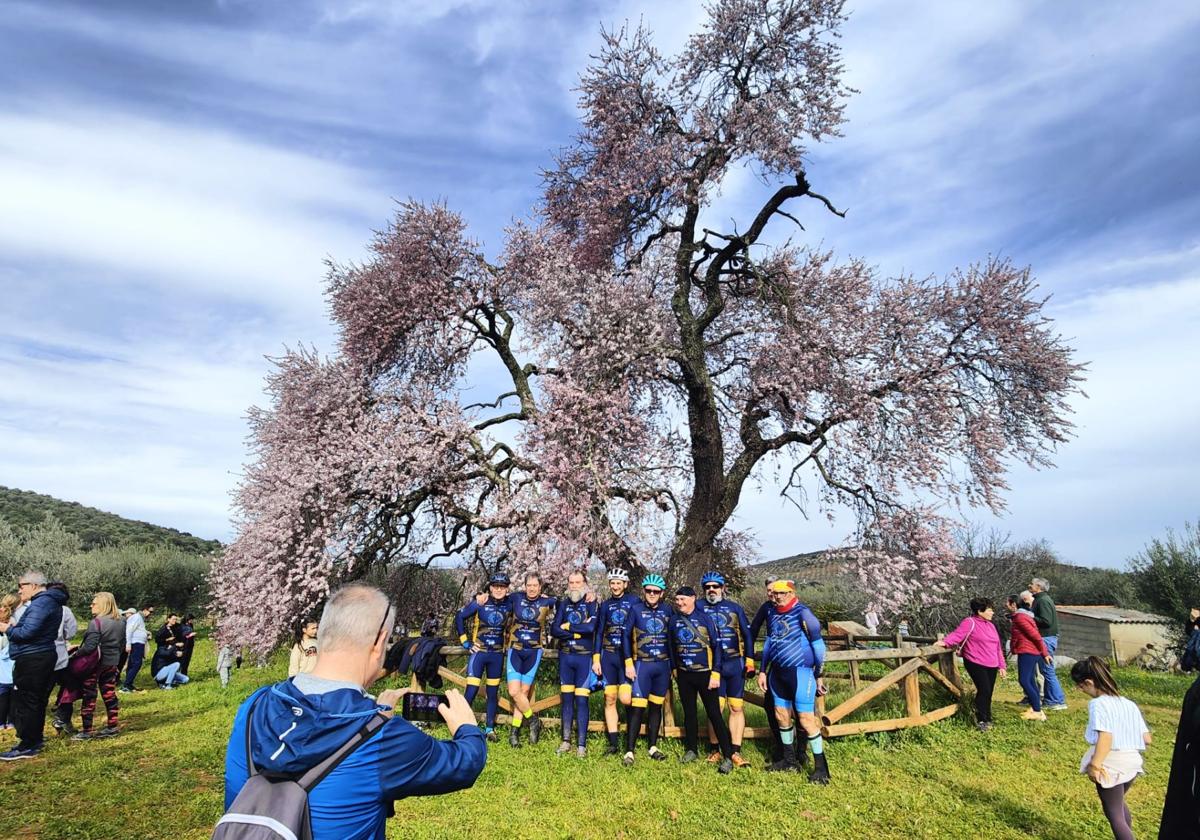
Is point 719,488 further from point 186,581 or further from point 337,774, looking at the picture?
point 186,581

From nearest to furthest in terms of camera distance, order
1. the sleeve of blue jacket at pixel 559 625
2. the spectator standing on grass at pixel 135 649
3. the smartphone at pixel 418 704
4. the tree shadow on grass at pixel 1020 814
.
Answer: the smartphone at pixel 418 704
the tree shadow on grass at pixel 1020 814
the sleeve of blue jacket at pixel 559 625
the spectator standing on grass at pixel 135 649

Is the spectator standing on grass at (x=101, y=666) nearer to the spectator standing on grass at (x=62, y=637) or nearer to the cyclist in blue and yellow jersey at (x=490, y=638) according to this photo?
the spectator standing on grass at (x=62, y=637)

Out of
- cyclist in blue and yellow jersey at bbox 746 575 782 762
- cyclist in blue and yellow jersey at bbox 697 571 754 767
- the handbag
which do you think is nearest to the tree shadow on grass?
cyclist in blue and yellow jersey at bbox 746 575 782 762

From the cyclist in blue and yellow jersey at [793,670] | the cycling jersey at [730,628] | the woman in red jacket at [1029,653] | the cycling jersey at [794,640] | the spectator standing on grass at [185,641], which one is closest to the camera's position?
the cyclist in blue and yellow jersey at [793,670]

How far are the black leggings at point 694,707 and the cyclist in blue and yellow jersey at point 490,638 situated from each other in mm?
2834

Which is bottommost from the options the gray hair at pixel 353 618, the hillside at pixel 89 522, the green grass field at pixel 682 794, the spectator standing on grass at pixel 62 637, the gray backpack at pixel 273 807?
the green grass field at pixel 682 794

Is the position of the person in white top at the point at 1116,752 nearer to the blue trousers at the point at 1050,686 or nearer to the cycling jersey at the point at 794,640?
the cycling jersey at the point at 794,640

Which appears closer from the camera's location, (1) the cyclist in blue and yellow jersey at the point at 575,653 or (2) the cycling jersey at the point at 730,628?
(2) the cycling jersey at the point at 730,628

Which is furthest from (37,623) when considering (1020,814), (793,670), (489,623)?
(1020,814)

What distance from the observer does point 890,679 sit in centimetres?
922

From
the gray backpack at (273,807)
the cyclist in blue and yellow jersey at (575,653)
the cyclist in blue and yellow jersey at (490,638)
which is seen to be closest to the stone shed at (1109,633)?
the cyclist in blue and yellow jersey at (575,653)

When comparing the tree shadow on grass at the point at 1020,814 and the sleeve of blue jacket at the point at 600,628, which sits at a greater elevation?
the sleeve of blue jacket at the point at 600,628

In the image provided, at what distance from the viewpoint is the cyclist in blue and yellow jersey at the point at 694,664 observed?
28.6 ft

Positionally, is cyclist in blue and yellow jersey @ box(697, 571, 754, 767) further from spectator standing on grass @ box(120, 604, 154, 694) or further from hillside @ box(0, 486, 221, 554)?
hillside @ box(0, 486, 221, 554)
